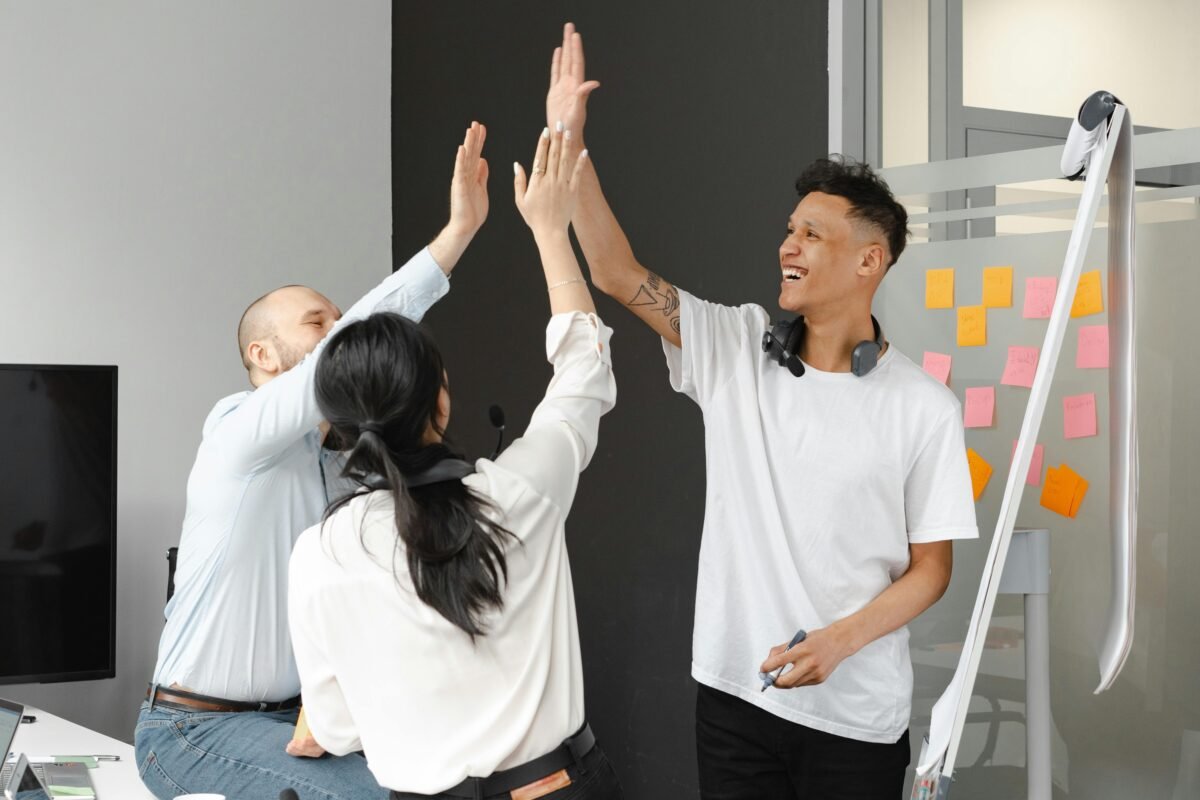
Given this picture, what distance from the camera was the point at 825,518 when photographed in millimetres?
2166

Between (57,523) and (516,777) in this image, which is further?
(57,523)

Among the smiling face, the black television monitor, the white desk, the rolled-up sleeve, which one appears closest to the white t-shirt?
the smiling face

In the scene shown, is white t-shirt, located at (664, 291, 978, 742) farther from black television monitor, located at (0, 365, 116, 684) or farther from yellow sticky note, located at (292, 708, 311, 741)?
black television monitor, located at (0, 365, 116, 684)

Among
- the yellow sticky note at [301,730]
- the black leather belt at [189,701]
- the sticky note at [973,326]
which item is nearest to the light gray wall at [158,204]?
the black leather belt at [189,701]

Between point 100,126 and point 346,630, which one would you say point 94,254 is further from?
point 346,630

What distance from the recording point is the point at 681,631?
3.38 metres

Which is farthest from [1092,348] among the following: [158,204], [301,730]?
[158,204]

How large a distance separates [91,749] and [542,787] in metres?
1.69

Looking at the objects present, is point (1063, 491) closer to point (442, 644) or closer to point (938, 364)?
point (938, 364)

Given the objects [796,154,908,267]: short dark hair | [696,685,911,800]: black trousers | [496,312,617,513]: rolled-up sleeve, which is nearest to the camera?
[496,312,617,513]: rolled-up sleeve

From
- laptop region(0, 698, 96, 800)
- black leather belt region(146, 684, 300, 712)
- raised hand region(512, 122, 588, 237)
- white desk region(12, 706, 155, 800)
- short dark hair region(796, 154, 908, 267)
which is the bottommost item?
white desk region(12, 706, 155, 800)

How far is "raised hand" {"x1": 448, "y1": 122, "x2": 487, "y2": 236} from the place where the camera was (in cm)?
206

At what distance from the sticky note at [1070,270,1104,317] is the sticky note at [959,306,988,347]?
8.7 inches

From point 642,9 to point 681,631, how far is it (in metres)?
1.84
